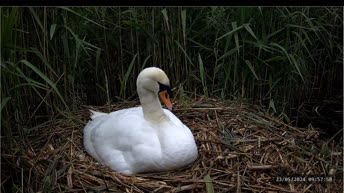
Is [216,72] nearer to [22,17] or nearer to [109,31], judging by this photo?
[109,31]

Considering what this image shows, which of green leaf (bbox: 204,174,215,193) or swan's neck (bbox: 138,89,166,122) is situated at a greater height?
swan's neck (bbox: 138,89,166,122)

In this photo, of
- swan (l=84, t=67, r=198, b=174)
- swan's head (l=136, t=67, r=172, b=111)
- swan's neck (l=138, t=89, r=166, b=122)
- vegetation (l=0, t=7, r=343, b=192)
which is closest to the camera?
swan (l=84, t=67, r=198, b=174)

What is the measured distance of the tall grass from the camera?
11.8 feet

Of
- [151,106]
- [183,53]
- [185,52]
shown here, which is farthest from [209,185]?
[183,53]

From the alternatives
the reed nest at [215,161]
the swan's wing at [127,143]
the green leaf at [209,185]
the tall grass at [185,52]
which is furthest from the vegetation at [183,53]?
the green leaf at [209,185]

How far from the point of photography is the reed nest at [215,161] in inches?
112

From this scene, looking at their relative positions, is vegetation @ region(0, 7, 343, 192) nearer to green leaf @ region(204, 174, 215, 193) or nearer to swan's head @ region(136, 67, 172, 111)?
swan's head @ region(136, 67, 172, 111)

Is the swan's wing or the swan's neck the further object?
the swan's neck

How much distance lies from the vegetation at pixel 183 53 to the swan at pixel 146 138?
0.41 metres

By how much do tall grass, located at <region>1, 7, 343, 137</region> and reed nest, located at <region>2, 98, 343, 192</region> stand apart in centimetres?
27

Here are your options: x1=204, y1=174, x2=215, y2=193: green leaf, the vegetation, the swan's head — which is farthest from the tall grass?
x1=204, y1=174, x2=215, y2=193: green leaf

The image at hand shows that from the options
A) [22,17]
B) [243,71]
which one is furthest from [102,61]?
[243,71]

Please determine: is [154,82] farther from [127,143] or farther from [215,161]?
[215,161]

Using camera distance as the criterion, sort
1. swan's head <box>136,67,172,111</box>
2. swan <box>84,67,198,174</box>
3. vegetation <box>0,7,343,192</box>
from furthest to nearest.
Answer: vegetation <box>0,7,343,192</box> < swan's head <box>136,67,172,111</box> < swan <box>84,67,198,174</box>
